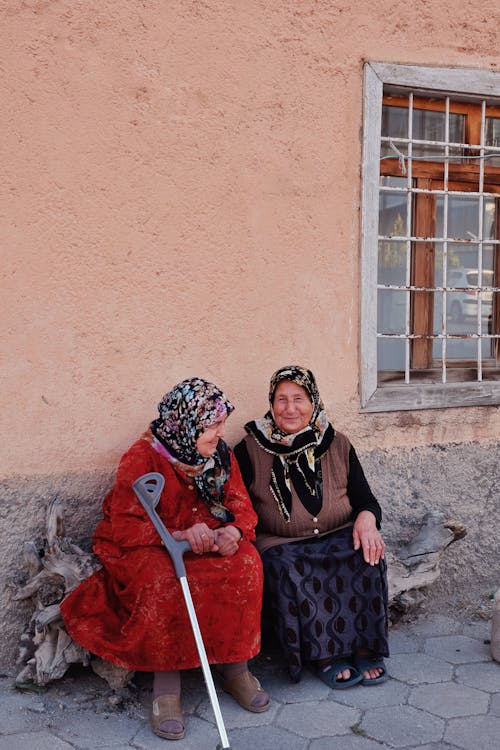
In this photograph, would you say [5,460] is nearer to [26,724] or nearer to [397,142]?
[26,724]

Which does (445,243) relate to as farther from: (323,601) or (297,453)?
(323,601)

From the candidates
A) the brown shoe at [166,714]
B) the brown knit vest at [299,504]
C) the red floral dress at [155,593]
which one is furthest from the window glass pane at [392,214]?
the brown shoe at [166,714]

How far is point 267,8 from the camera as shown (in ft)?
12.7

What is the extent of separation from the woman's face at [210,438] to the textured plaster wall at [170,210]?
494mm

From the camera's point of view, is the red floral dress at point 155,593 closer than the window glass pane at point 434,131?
Yes

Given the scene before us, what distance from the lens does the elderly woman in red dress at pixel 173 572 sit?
10.3 feet

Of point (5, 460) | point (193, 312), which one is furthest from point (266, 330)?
point (5, 460)

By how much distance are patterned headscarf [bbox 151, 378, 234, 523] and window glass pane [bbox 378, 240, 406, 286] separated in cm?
150

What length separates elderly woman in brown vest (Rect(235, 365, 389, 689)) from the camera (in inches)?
137

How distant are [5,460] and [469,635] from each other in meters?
2.33

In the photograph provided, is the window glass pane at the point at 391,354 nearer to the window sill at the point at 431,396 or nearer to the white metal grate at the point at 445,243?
the white metal grate at the point at 445,243

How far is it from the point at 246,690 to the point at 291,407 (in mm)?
1152

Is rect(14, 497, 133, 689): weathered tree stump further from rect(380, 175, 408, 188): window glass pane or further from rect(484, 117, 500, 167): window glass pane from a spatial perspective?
rect(484, 117, 500, 167): window glass pane

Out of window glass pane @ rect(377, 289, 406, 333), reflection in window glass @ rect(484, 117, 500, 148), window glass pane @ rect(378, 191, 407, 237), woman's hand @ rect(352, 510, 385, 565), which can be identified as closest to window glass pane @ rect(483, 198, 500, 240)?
reflection in window glass @ rect(484, 117, 500, 148)
